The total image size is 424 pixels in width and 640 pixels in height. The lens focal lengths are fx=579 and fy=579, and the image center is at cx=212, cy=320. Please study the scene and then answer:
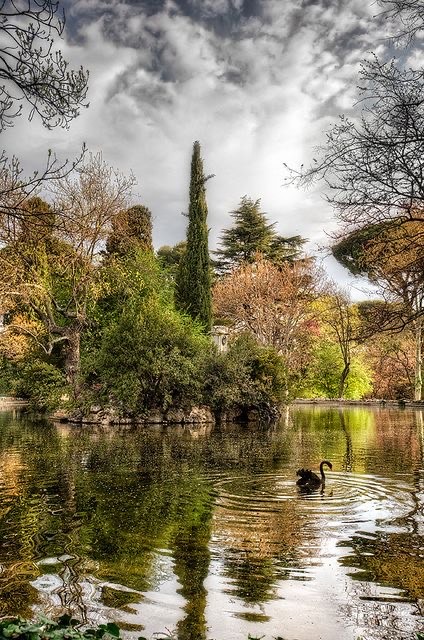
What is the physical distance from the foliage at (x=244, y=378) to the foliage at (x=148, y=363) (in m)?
0.77

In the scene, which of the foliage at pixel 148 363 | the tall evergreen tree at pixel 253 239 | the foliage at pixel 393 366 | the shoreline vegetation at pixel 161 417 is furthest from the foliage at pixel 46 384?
the foliage at pixel 393 366

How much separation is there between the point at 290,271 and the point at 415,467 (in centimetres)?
2897

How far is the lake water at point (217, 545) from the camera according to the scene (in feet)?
13.0

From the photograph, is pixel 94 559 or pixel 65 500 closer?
pixel 94 559

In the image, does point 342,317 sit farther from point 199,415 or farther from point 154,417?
point 154,417

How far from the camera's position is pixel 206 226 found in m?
33.2

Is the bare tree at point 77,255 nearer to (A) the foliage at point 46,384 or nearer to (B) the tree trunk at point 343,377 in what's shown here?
(A) the foliage at point 46,384

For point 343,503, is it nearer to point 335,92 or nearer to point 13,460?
point 335,92

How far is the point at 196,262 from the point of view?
32.2 m

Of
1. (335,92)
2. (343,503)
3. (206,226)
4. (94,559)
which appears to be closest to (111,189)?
(206,226)

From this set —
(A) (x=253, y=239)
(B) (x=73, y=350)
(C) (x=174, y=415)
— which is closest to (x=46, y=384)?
(B) (x=73, y=350)

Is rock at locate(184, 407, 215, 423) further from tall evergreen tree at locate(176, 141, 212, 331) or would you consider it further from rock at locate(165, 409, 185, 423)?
tall evergreen tree at locate(176, 141, 212, 331)

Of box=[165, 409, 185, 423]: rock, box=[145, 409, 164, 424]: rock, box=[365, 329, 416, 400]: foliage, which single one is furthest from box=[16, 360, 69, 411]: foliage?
box=[365, 329, 416, 400]: foliage

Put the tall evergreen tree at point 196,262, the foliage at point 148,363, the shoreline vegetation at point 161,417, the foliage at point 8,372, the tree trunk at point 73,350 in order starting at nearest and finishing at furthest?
1. the foliage at point 148,363
2. the shoreline vegetation at point 161,417
3. the tree trunk at point 73,350
4. the tall evergreen tree at point 196,262
5. the foliage at point 8,372
